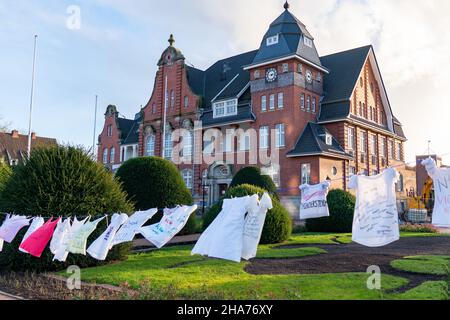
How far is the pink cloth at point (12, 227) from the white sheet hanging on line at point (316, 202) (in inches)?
332

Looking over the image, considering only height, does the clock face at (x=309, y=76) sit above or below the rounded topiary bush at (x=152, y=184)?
above

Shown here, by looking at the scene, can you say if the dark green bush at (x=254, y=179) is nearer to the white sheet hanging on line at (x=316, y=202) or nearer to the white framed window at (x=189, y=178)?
the white sheet hanging on line at (x=316, y=202)

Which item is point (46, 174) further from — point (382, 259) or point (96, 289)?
point (382, 259)

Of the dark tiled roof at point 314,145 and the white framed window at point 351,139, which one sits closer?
the dark tiled roof at point 314,145

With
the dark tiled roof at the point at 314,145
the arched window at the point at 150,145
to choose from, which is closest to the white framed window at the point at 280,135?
the dark tiled roof at the point at 314,145

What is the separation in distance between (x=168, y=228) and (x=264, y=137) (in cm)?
2808

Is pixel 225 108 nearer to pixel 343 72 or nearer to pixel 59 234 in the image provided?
pixel 343 72

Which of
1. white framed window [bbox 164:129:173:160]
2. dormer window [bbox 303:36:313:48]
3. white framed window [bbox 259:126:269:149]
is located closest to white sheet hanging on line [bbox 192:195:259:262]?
white framed window [bbox 259:126:269:149]

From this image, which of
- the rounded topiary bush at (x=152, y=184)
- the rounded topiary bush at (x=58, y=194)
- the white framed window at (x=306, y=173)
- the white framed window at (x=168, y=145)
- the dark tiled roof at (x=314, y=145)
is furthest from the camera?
the white framed window at (x=168, y=145)

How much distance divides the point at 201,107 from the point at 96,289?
35.7 m

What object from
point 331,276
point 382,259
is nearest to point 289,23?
point 382,259

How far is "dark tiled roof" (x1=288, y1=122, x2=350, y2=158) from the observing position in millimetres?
34438

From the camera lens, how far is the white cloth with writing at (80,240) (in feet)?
35.2

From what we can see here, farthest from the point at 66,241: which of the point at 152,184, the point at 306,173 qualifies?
the point at 306,173
